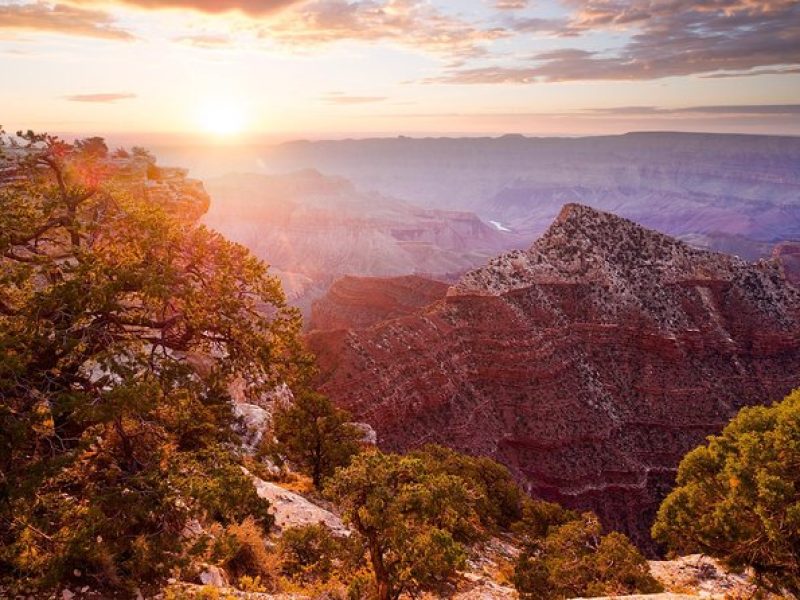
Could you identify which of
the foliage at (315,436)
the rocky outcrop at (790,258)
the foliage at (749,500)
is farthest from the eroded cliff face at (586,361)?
the rocky outcrop at (790,258)

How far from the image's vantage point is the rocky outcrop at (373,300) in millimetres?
93875

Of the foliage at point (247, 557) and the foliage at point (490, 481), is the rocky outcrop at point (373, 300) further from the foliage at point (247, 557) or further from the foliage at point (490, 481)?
the foliage at point (247, 557)

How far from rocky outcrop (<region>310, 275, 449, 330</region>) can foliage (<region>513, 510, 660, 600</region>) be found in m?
64.7

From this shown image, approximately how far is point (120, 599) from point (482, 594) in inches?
529

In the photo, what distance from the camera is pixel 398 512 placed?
1385 centimetres

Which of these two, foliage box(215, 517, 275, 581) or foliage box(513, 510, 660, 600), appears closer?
foliage box(215, 517, 275, 581)

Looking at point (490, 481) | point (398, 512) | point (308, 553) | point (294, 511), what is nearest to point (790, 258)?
point (490, 481)

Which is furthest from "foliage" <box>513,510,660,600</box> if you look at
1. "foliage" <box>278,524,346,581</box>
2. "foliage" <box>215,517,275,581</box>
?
"foliage" <box>215,517,275,581</box>

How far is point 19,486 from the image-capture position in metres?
9.11

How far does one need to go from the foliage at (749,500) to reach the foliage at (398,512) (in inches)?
362

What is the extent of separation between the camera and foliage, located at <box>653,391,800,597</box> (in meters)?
15.6

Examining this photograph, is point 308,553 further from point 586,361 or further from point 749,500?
point 586,361

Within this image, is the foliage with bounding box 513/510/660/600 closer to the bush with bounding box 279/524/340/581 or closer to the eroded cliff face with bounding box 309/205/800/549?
the bush with bounding box 279/524/340/581

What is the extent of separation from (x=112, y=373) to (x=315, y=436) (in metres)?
20.9
